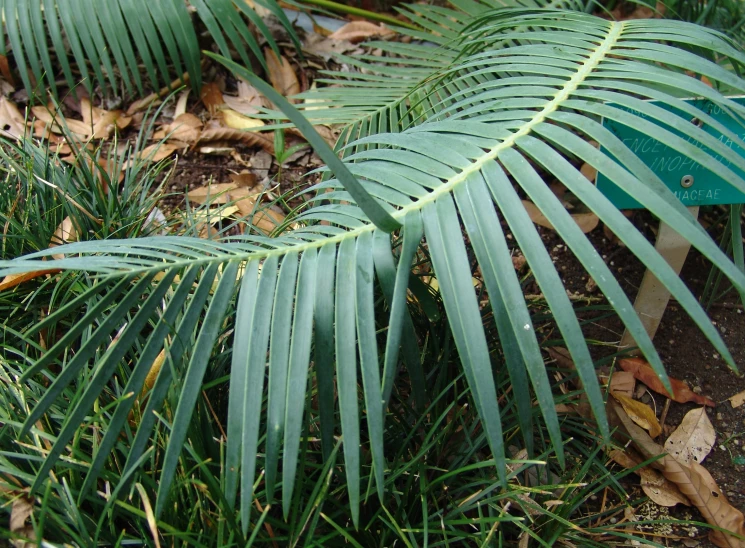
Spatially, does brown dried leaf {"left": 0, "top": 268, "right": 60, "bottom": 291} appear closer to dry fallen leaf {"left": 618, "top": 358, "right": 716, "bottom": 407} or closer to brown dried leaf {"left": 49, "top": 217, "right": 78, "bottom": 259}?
brown dried leaf {"left": 49, "top": 217, "right": 78, "bottom": 259}

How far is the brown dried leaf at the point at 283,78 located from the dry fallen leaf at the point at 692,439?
5.31ft

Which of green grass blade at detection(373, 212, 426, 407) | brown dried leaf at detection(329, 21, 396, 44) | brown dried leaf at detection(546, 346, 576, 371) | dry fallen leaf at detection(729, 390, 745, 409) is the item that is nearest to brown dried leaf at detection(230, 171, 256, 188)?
brown dried leaf at detection(329, 21, 396, 44)

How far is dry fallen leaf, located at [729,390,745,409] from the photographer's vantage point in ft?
5.08

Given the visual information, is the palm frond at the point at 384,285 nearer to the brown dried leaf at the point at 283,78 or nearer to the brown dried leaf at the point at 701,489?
the brown dried leaf at the point at 701,489

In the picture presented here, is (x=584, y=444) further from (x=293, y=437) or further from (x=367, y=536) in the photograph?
(x=293, y=437)

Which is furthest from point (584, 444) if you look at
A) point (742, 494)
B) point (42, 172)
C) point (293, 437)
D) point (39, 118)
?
point (39, 118)

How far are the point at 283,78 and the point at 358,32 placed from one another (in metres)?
0.40

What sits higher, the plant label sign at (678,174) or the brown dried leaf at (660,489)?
the plant label sign at (678,174)

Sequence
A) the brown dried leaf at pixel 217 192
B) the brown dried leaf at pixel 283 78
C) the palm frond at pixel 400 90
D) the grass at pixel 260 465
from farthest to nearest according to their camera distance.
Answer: the brown dried leaf at pixel 283 78
the brown dried leaf at pixel 217 192
the palm frond at pixel 400 90
the grass at pixel 260 465

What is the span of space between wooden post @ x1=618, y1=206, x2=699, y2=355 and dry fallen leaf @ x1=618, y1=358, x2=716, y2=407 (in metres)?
0.07

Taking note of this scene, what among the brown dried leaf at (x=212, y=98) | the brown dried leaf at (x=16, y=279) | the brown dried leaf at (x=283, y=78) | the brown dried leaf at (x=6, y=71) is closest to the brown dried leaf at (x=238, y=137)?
the brown dried leaf at (x=212, y=98)

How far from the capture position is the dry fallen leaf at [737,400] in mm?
1550

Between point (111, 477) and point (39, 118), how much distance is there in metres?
1.60

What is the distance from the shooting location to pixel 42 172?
163 centimetres
